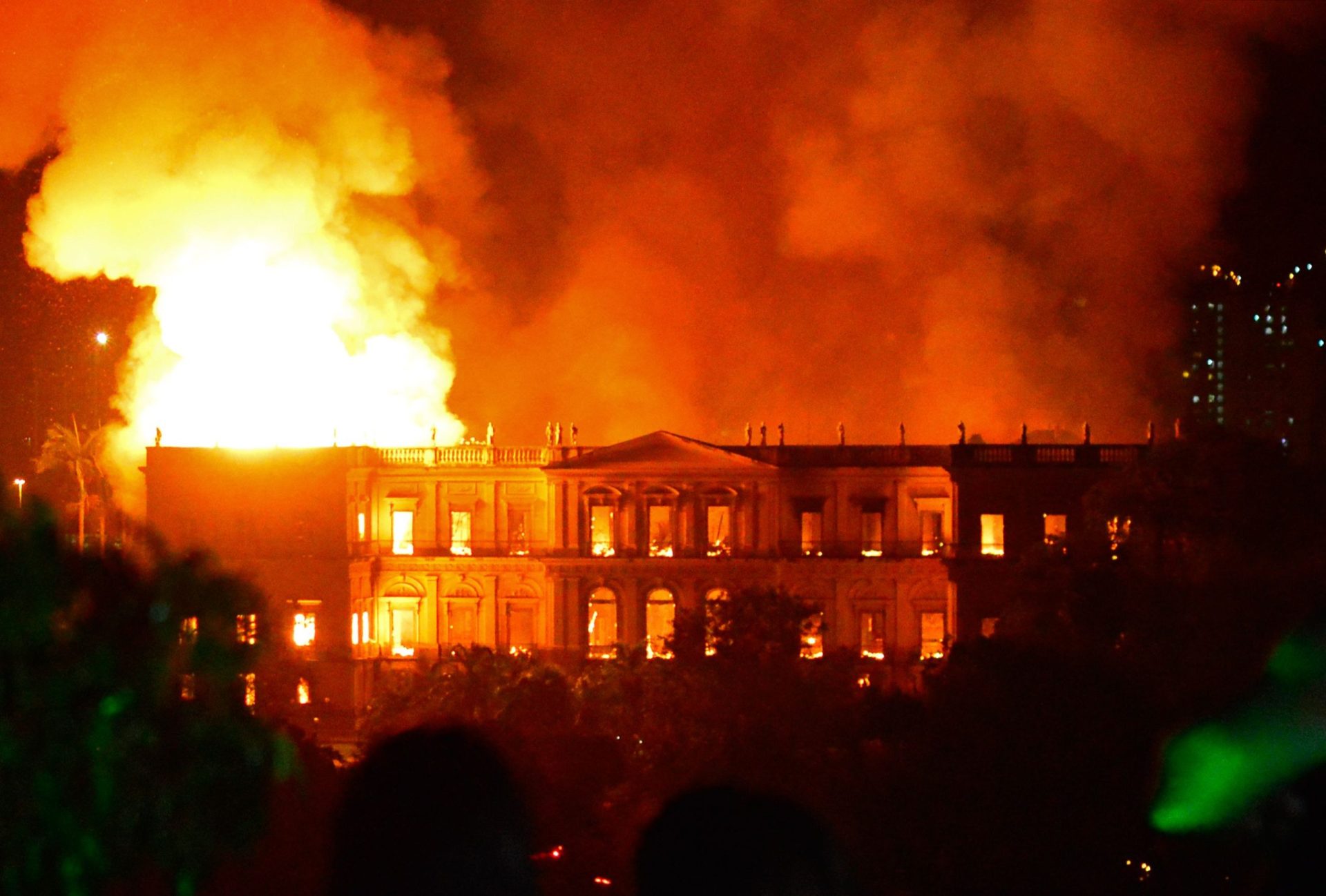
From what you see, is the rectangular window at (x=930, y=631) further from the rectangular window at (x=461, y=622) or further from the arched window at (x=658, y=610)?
the rectangular window at (x=461, y=622)

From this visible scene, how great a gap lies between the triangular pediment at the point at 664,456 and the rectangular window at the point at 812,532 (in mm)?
1998

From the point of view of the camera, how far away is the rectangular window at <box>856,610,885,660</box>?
50875 mm

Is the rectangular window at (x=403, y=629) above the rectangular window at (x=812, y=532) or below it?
below

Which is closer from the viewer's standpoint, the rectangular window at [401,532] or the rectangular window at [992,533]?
the rectangular window at [992,533]

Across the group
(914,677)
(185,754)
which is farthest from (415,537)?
(185,754)

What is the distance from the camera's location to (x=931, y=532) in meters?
51.3

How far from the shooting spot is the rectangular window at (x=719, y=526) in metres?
52.0

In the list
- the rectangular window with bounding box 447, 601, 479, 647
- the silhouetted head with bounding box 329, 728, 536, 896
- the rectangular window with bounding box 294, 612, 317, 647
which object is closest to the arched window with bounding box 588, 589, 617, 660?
the rectangular window with bounding box 447, 601, 479, 647

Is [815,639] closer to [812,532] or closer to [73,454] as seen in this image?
[812,532]

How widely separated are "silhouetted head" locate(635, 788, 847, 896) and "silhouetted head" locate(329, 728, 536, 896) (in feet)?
1.12

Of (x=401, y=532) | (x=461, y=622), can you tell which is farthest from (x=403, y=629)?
(x=401, y=532)

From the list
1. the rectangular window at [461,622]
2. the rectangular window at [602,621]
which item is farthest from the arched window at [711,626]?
the rectangular window at [461,622]

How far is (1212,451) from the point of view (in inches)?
1384

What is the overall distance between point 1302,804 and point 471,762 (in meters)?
2.00
